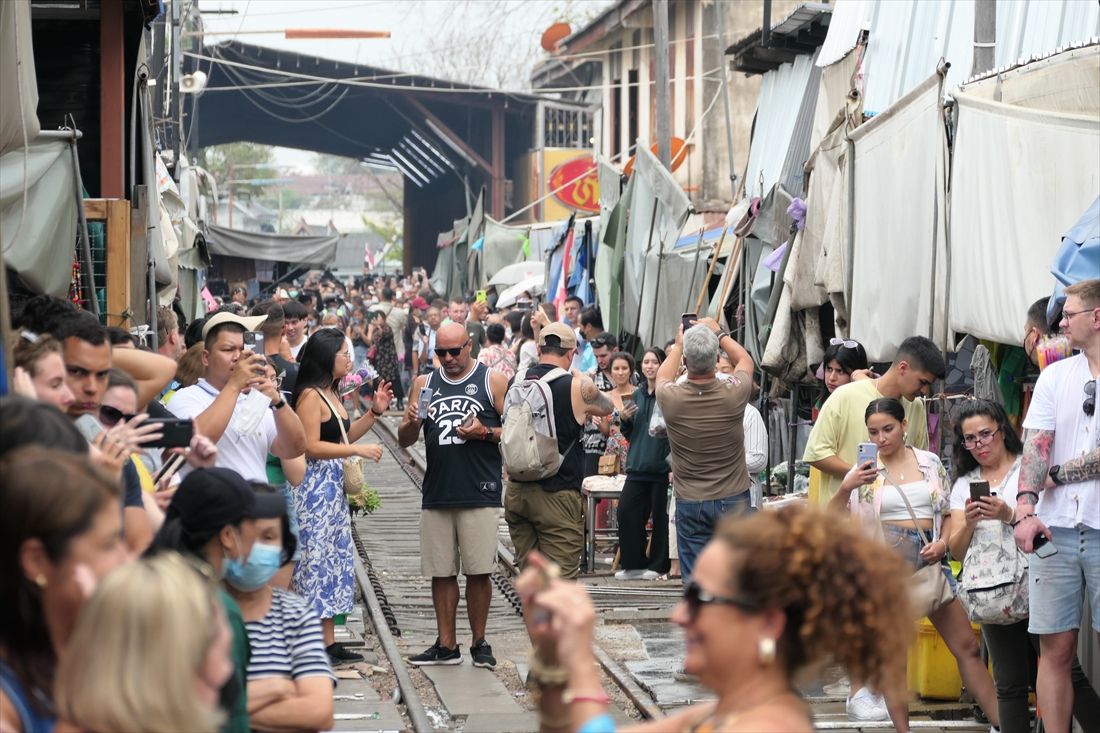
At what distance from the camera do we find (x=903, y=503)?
26.6 ft

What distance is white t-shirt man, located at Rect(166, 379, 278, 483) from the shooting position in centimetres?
789

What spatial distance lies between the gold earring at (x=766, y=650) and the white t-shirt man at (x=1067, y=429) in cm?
414

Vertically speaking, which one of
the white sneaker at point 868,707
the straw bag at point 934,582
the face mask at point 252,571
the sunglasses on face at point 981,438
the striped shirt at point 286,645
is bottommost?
the white sneaker at point 868,707

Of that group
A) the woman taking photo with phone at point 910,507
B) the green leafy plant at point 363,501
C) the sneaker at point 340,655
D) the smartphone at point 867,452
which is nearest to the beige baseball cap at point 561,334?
the green leafy plant at point 363,501

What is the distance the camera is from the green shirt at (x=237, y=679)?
12.6 feet

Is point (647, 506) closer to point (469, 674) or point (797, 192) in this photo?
point (469, 674)

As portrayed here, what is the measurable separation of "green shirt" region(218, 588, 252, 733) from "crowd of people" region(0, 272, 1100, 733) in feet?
0.04

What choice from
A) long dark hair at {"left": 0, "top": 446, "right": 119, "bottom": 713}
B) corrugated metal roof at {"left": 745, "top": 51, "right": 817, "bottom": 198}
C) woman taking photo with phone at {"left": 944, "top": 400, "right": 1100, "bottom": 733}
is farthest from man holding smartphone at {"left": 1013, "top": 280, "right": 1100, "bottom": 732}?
corrugated metal roof at {"left": 745, "top": 51, "right": 817, "bottom": 198}

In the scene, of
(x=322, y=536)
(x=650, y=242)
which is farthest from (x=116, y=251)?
(x=650, y=242)

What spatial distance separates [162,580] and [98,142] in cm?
1123

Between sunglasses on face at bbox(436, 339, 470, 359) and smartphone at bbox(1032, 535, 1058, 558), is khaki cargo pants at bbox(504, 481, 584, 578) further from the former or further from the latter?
smartphone at bbox(1032, 535, 1058, 558)

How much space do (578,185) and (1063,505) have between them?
3075 cm

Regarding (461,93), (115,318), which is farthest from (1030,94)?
(461,93)

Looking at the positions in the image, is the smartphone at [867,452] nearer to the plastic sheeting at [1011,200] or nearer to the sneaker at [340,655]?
the plastic sheeting at [1011,200]
